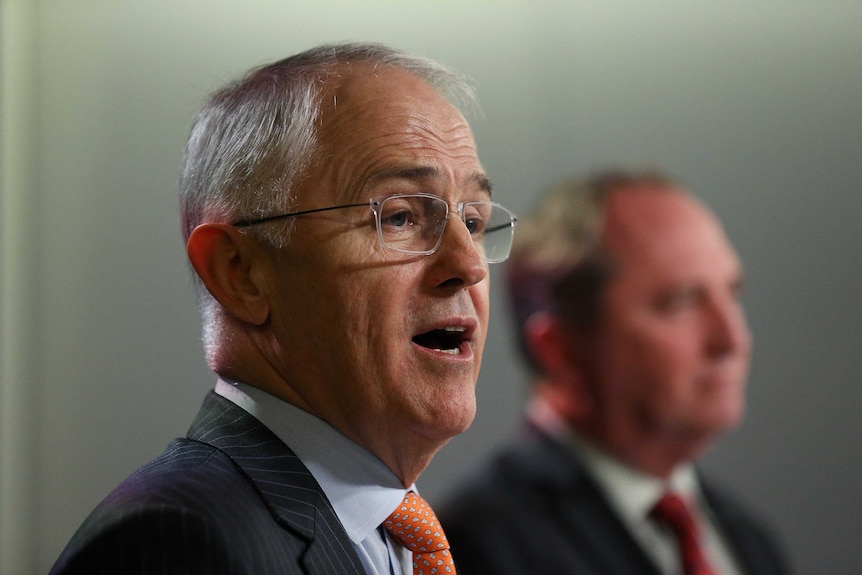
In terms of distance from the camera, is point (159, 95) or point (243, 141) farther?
point (159, 95)

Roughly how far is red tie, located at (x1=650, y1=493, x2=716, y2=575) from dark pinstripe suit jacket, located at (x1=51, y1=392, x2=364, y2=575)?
4.89 ft

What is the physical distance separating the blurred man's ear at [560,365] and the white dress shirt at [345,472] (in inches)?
48.9

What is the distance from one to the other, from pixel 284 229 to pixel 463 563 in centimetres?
136

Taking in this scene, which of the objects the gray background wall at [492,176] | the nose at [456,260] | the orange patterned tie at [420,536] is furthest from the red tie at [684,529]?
the nose at [456,260]

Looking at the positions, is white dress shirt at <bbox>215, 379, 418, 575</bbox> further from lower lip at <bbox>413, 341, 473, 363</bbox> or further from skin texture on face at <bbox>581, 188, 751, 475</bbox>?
skin texture on face at <bbox>581, 188, 751, 475</bbox>

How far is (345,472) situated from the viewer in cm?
155

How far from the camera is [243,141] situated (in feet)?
5.36

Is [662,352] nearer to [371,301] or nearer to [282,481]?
[371,301]

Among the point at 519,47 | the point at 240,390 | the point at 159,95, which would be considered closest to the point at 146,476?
the point at 240,390

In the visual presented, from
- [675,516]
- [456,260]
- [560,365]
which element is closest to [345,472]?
[456,260]

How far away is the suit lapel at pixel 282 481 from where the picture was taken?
138 centimetres

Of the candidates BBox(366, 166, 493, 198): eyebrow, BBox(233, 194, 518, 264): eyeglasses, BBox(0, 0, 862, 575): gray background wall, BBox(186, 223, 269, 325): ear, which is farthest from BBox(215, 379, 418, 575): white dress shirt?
BBox(0, 0, 862, 575): gray background wall

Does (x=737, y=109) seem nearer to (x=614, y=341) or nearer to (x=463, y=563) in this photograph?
(x=614, y=341)

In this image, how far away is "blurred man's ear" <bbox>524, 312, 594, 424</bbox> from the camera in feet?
8.96
